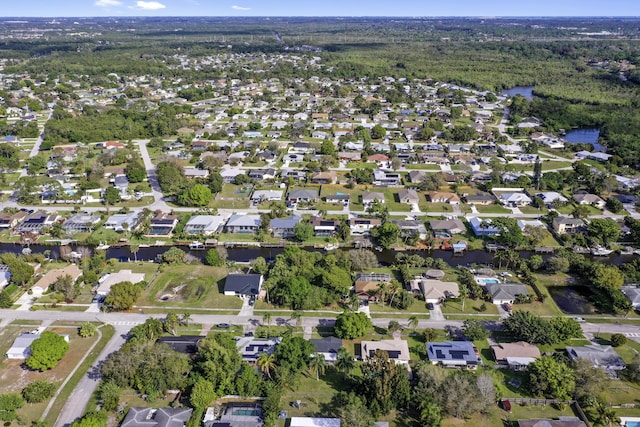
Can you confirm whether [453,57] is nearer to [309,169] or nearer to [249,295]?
[309,169]

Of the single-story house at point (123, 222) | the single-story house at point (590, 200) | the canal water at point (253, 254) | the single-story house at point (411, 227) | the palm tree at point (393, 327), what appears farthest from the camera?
the single-story house at point (590, 200)

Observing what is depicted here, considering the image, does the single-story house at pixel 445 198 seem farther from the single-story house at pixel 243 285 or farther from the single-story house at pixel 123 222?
the single-story house at pixel 123 222

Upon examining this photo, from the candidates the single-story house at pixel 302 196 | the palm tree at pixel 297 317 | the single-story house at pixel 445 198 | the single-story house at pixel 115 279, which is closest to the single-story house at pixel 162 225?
the single-story house at pixel 115 279

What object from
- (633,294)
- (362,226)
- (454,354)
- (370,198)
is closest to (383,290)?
(454,354)

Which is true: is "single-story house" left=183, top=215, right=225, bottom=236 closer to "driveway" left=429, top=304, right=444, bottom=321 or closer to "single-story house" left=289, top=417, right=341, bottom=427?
"driveway" left=429, top=304, right=444, bottom=321

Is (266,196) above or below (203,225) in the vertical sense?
above

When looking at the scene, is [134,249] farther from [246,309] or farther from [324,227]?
[324,227]

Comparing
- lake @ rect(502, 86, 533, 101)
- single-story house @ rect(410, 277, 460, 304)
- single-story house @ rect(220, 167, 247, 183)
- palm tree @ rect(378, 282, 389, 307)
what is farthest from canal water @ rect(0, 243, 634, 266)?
lake @ rect(502, 86, 533, 101)
